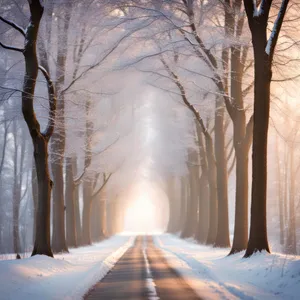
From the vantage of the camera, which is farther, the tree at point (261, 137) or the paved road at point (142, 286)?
the tree at point (261, 137)

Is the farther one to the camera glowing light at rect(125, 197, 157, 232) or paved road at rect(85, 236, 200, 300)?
glowing light at rect(125, 197, 157, 232)

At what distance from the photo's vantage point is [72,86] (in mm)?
22000

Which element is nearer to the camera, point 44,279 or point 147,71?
point 44,279

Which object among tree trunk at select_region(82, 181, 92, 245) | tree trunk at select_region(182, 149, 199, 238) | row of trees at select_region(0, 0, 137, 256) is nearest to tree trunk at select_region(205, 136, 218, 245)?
row of trees at select_region(0, 0, 137, 256)

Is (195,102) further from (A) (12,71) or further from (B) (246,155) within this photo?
(A) (12,71)

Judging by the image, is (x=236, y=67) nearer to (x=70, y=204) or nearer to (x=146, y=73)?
(x=146, y=73)

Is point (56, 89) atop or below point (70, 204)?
atop

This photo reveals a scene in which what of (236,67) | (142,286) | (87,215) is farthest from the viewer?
(87,215)

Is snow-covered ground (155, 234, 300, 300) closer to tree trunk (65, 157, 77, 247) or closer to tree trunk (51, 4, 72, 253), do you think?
tree trunk (51, 4, 72, 253)

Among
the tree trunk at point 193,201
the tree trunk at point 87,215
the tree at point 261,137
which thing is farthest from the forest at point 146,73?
the tree trunk at point 193,201

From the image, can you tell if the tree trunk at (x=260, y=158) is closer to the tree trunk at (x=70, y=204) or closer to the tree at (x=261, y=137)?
the tree at (x=261, y=137)

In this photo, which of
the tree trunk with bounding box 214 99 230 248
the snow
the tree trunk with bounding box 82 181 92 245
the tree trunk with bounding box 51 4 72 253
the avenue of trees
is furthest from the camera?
the tree trunk with bounding box 82 181 92 245

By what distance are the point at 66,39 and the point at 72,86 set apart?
2.13m

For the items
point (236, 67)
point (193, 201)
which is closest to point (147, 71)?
point (236, 67)
